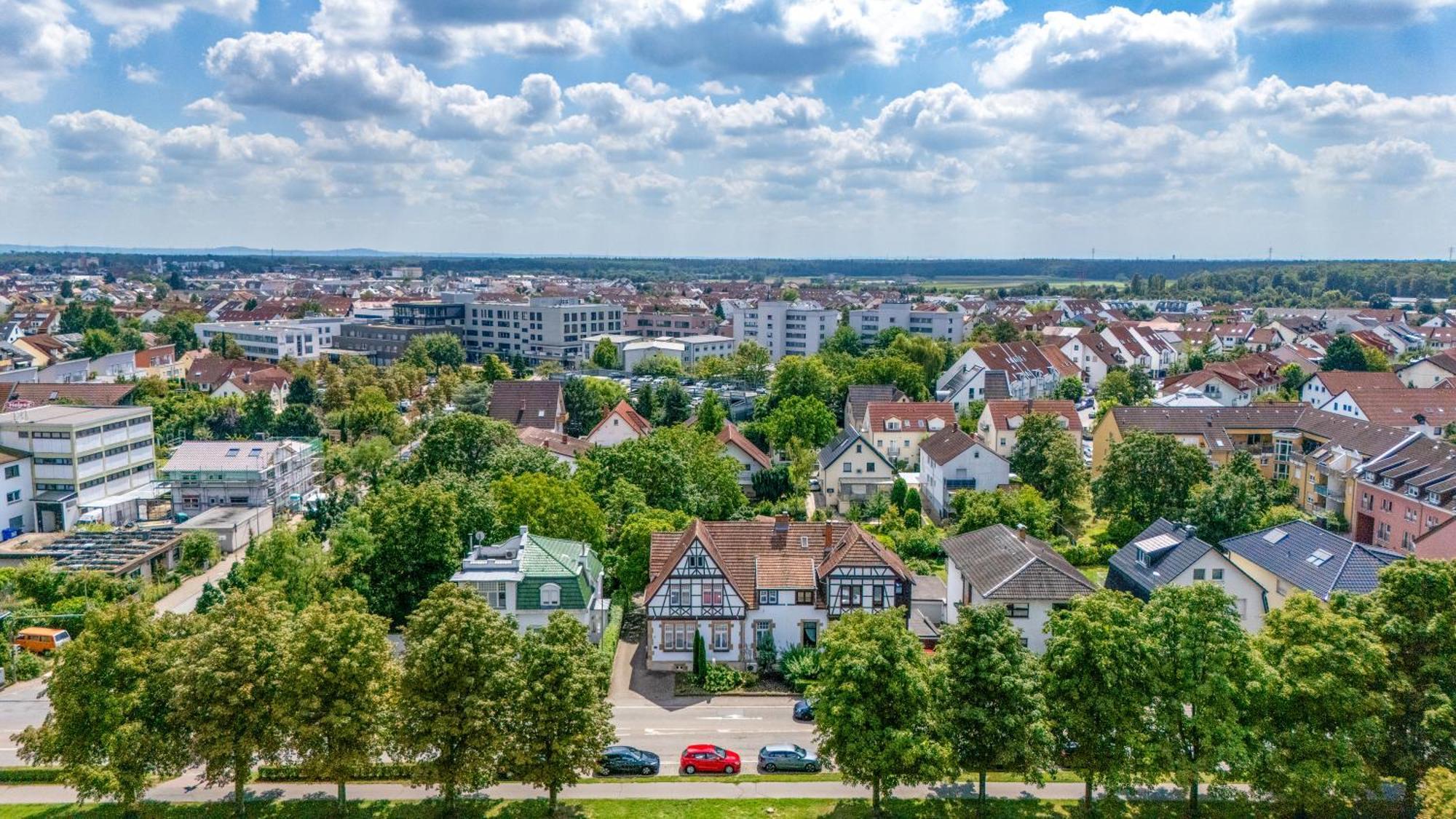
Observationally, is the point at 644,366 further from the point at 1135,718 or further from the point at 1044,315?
the point at 1135,718

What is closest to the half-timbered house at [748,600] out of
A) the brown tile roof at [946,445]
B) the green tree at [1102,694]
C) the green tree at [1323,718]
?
the green tree at [1102,694]

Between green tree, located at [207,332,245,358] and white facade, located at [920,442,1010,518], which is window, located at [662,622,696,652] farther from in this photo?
green tree, located at [207,332,245,358]

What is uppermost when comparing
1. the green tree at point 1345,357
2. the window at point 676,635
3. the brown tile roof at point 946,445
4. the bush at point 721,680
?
the green tree at point 1345,357

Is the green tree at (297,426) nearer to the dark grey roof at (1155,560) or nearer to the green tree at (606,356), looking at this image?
the green tree at (606,356)

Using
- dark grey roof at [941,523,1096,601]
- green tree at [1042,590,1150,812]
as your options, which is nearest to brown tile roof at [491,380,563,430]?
dark grey roof at [941,523,1096,601]

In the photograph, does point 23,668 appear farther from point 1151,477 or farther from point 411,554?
point 1151,477

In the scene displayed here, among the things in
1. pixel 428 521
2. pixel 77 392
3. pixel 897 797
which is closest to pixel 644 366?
pixel 77 392
